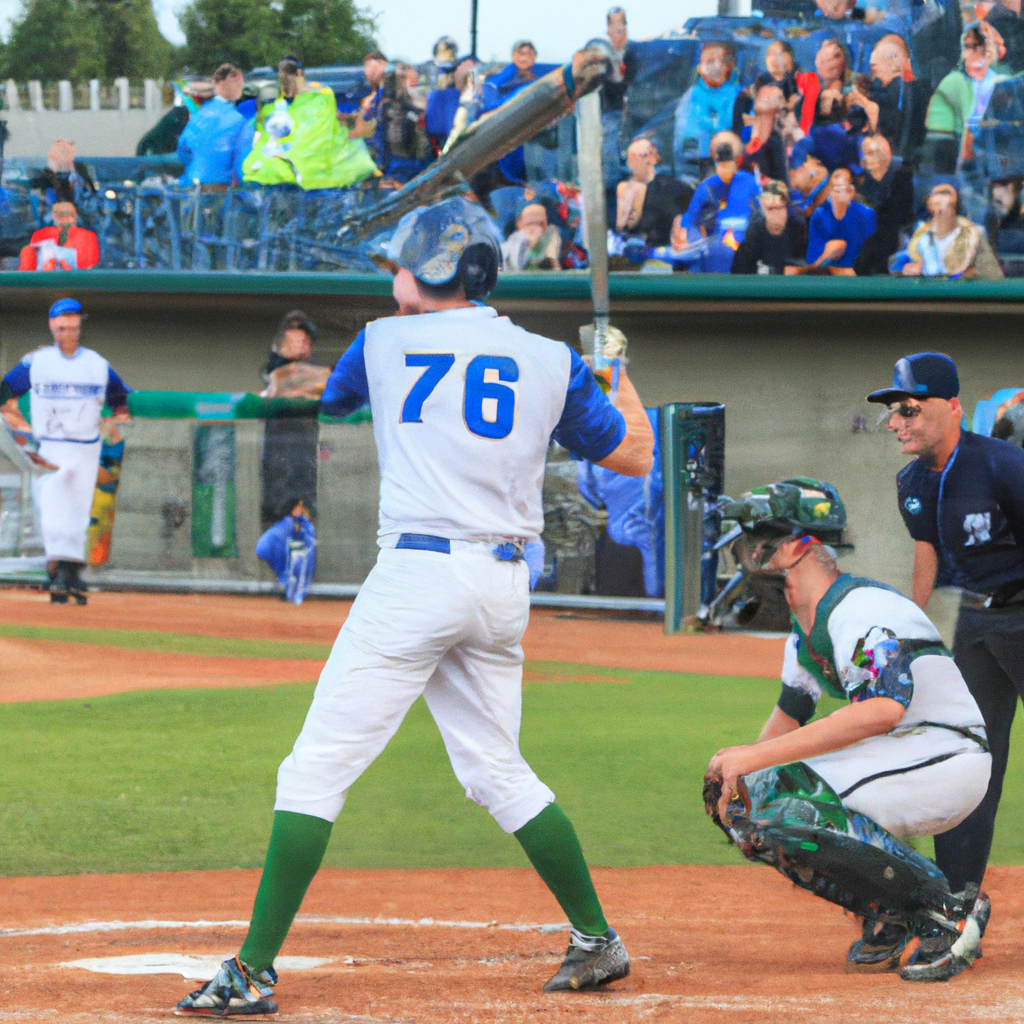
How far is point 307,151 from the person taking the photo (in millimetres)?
13445

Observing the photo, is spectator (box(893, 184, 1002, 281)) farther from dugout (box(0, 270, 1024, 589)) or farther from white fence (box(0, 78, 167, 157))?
white fence (box(0, 78, 167, 157))

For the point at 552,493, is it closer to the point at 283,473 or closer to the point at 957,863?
the point at 283,473

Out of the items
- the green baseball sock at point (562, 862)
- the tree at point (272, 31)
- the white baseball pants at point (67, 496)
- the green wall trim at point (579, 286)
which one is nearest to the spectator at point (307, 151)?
the green wall trim at point (579, 286)

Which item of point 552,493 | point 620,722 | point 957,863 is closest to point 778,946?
point 957,863

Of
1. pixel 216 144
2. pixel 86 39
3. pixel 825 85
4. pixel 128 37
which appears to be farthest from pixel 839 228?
pixel 86 39

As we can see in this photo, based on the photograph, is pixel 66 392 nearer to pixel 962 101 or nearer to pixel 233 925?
pixel 233 925

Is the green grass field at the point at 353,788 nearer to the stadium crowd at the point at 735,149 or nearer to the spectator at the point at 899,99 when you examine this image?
the stadium crowd at the point at 735,149

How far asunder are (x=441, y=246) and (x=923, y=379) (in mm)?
1508

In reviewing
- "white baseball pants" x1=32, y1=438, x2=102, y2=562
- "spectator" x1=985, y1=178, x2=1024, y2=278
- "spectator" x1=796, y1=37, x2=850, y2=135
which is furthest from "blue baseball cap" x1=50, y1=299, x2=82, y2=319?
"spectator" x1=985, y1=178, x2=1024, y2=278

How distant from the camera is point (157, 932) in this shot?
13.2ft

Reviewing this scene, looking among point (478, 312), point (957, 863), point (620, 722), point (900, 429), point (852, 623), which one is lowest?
point (620, 722)

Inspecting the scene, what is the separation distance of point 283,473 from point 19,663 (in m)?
3.88

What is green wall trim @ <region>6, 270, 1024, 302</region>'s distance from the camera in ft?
40.8

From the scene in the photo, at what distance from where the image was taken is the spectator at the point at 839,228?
12234mm
